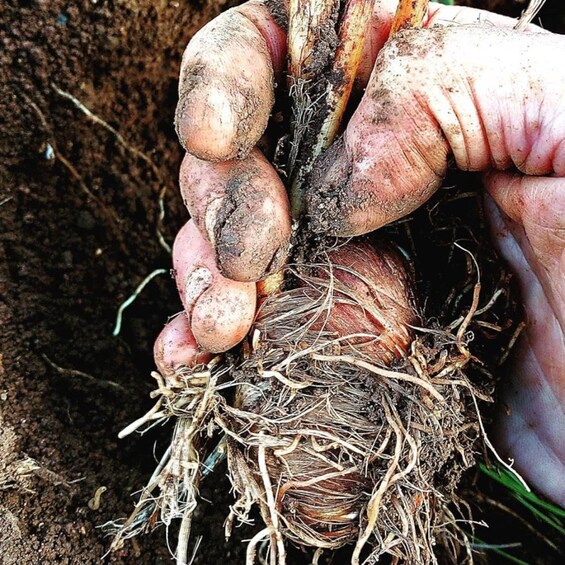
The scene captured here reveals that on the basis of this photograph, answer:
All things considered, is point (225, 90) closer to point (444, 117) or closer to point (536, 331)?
point (444, 117)

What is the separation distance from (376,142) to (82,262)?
33.0 inches

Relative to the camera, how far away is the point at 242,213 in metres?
0.95

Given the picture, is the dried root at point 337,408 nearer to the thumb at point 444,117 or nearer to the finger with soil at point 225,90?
the thumb at point 444,117

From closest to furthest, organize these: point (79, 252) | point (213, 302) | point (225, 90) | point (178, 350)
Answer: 1. point (225, 90)
2. point (213, 302)
3. point (178, 350)
4. point (79, 252)

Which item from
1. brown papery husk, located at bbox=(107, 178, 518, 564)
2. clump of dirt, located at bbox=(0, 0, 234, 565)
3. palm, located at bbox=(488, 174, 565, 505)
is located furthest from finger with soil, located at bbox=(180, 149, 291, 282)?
clump of dirt, located at bbox=(0, 0, 234, 565)

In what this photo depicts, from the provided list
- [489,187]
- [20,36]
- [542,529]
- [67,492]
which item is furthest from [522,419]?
[20,36]

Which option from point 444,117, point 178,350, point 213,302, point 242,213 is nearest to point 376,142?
point 444,117

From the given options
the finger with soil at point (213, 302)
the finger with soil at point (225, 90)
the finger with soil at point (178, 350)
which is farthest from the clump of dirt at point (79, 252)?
the finger with soil at point (225, 90)

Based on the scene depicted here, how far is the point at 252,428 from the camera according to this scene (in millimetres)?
1147

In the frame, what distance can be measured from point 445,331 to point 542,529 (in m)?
0.74

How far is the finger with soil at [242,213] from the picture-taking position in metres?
0.95

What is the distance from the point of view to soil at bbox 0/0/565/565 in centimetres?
125

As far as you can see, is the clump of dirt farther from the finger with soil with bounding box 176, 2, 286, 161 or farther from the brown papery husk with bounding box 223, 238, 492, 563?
the finger with soil with bounding box 176, 2, 286, 161

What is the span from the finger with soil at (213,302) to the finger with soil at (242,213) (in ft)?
0.28
